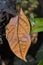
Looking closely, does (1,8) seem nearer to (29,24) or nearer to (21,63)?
(29,24)

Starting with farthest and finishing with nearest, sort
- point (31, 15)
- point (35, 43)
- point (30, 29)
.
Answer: point (31, 15)
point (35, 43)
point (30, 29)

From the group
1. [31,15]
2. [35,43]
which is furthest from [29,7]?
[35,43]

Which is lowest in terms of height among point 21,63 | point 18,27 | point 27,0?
point 21,63

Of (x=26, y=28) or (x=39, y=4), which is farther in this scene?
(x=39, y=4)

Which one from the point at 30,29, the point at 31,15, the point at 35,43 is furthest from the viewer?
the point at 31,15

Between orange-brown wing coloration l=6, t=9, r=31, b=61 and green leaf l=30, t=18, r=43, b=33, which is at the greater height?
green leaf l=30, t=18, r=43, b=33

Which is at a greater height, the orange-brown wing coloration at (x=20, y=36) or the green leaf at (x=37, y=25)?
the green leaf at (x=37, y=25)

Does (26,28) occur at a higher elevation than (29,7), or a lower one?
higher
